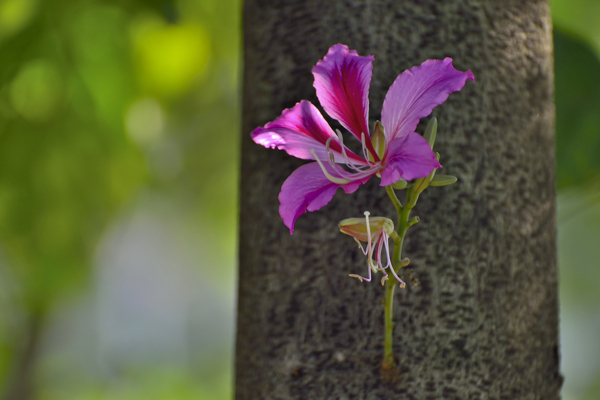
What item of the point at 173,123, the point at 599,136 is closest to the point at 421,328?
the point at 599,136

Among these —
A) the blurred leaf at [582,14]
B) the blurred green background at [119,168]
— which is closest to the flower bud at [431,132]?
the blurred green background at [119,168]

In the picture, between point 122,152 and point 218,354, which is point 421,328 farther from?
point 218,354

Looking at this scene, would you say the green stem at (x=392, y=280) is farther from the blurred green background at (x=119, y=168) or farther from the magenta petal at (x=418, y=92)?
the blurred green background at (x=119, y=168)

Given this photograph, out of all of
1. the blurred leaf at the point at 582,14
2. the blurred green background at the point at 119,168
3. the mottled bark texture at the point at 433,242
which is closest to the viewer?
the mottled bark texture at the point at 433,242

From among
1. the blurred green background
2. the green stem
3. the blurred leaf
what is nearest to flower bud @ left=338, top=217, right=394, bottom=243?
the green stem

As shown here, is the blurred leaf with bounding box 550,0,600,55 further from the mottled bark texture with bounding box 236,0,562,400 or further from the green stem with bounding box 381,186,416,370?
the green stem with bounding box 381,186,416,370
